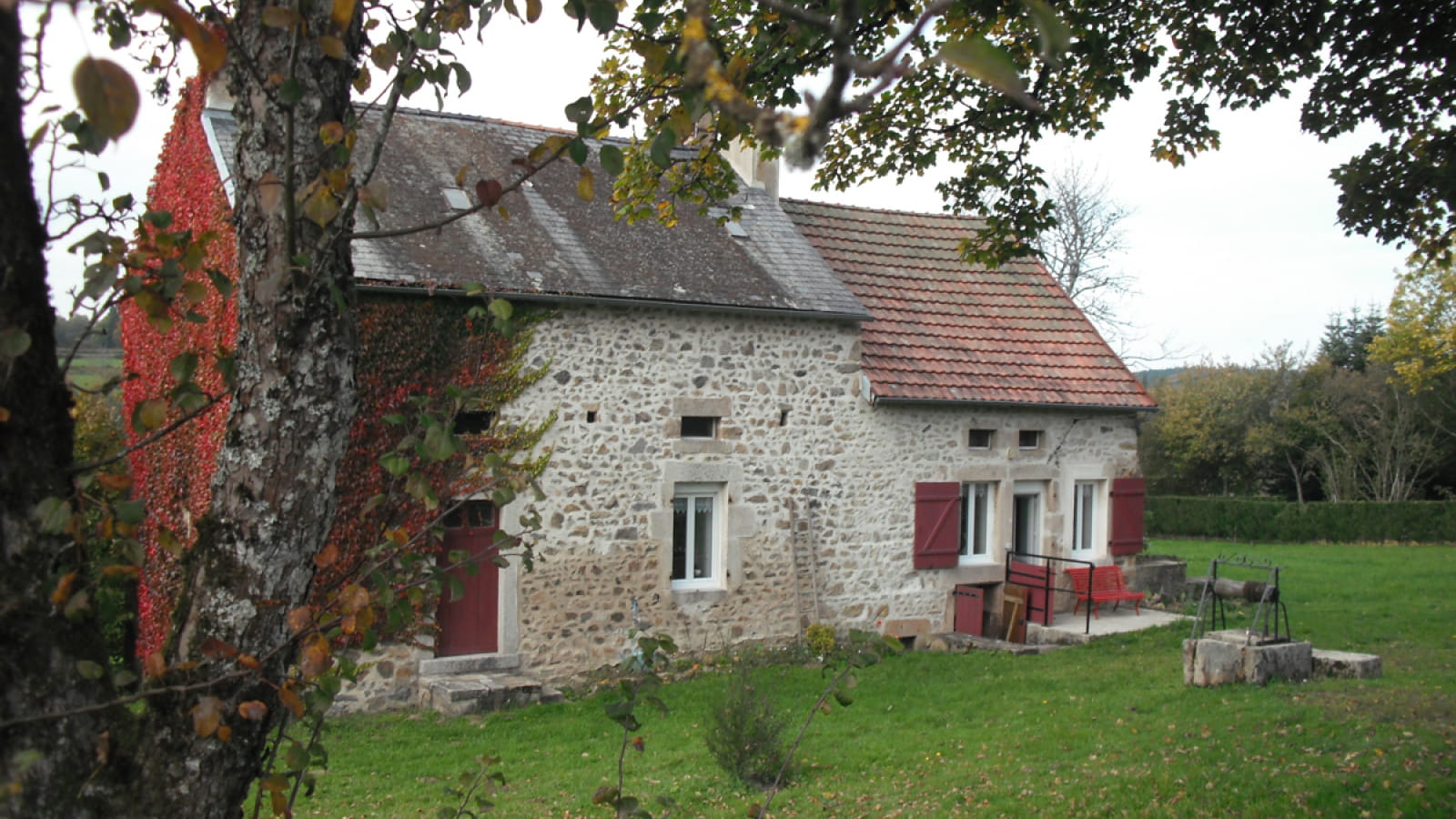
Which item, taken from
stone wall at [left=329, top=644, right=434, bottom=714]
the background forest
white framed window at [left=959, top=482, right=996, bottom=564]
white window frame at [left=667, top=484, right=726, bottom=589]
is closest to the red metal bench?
white framed window at [left=959, top=482, right=996, bottom=564]

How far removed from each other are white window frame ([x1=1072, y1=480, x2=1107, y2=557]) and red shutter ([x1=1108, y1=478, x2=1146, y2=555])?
0.17 meters

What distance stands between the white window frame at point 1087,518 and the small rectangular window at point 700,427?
5238 mm

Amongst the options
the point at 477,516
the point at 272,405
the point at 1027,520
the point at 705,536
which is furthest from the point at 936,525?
the point at 272,405

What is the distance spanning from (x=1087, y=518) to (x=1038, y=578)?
1709mm

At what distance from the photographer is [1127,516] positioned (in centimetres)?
1457

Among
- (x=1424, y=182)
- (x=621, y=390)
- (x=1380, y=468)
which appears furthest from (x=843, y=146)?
(x=1380, y=468)

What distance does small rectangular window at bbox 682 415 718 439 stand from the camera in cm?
1170

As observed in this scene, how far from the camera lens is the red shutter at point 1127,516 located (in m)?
14.4

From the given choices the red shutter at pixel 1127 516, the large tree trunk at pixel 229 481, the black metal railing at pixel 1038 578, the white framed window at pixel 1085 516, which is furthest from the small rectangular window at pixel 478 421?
the red shutter at pixel 1127 516

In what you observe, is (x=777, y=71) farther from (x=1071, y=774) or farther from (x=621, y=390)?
(x=621, y=390)

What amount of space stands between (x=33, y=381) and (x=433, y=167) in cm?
1028

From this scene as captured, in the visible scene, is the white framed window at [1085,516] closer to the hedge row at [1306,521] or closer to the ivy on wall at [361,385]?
the ivy on wall at [361,385]

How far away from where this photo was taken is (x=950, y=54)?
103 centimetres

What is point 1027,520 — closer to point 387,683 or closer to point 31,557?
point 387,683
